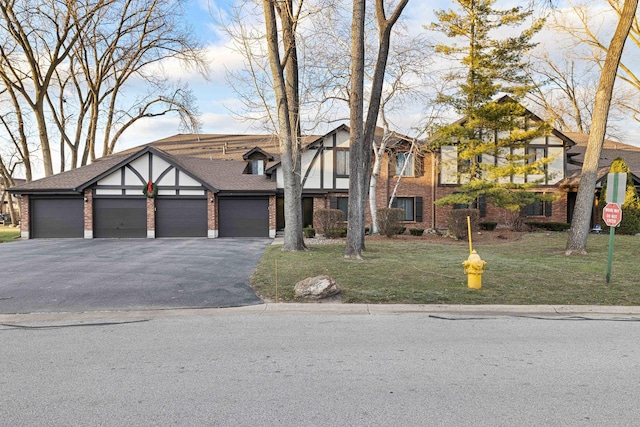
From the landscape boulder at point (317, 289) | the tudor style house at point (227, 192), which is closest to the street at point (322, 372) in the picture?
the landscape boulder at point (317, 289)

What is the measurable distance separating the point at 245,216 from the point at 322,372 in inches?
732

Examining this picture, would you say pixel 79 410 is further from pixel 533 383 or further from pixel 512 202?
pixel 512 202

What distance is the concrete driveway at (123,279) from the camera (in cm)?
754

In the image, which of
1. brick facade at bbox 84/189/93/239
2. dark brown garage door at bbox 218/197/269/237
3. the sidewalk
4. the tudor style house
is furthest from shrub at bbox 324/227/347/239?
the sidewalk

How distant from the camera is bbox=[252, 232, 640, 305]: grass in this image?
25.6 ft

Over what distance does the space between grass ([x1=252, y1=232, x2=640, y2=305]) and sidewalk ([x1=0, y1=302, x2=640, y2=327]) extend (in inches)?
11.4

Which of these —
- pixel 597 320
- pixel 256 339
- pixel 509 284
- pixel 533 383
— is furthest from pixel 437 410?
pixel 509 284

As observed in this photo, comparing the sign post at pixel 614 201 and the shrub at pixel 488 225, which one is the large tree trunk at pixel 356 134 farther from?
the shrub at pixel 488 225

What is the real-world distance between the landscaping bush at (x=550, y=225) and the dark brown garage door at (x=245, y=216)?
1497 centimetres

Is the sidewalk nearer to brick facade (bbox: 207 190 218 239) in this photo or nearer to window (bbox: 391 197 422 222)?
brick facade (bbox: 207 190 218 239)

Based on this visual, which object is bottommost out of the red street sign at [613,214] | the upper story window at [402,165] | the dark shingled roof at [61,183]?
the red street sign at [613,214]

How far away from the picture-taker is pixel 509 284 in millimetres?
8820

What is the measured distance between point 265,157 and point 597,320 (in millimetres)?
21194

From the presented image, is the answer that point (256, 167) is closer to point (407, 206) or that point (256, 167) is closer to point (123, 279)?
point (407, 206)
